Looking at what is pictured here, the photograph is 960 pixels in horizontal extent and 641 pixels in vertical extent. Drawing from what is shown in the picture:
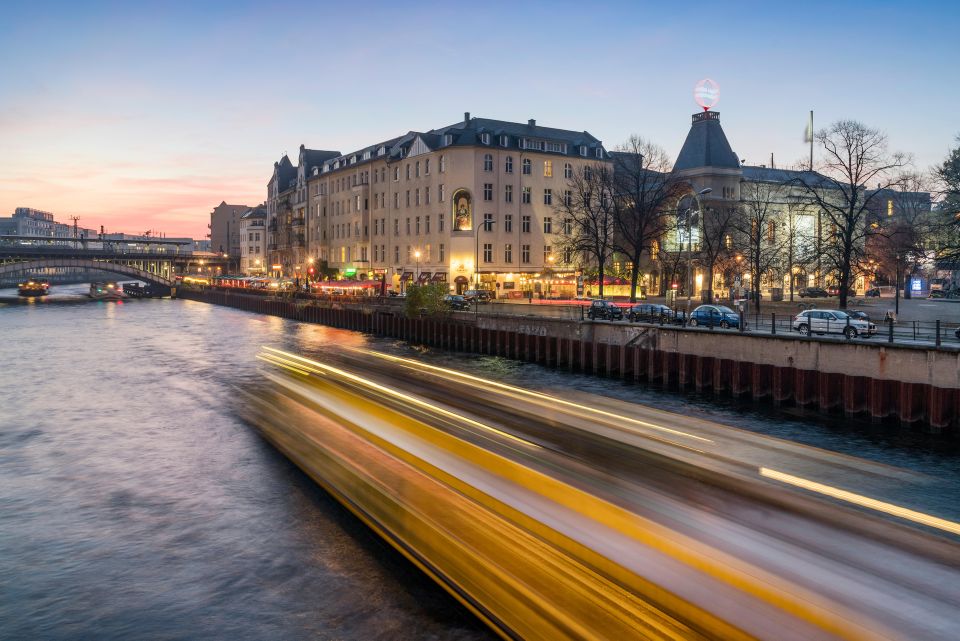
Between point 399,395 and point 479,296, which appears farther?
point 479,296

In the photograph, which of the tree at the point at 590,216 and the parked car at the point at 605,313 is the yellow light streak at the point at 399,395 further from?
the tree at the point at 590,216

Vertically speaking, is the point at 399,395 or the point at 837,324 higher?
the point at 837,324

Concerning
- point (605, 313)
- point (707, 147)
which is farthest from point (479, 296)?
point (707, 147)

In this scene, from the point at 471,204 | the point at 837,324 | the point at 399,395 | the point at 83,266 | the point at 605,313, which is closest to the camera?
the point at 399,395

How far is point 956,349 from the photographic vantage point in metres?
25.0

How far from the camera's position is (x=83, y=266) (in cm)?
13688

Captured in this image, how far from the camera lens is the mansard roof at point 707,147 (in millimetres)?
103312

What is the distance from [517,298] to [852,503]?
7415 centimetres

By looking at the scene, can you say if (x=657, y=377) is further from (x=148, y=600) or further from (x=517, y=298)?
(x=517, y=298)

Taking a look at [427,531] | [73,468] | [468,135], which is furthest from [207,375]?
[468,135]

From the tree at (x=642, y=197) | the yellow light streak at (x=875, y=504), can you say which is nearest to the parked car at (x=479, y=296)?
the tree at (x=642, y=197)

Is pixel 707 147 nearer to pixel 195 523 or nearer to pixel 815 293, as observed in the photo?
pixel 815 293

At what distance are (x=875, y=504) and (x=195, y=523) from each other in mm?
13946

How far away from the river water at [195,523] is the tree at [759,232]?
4435 cm
